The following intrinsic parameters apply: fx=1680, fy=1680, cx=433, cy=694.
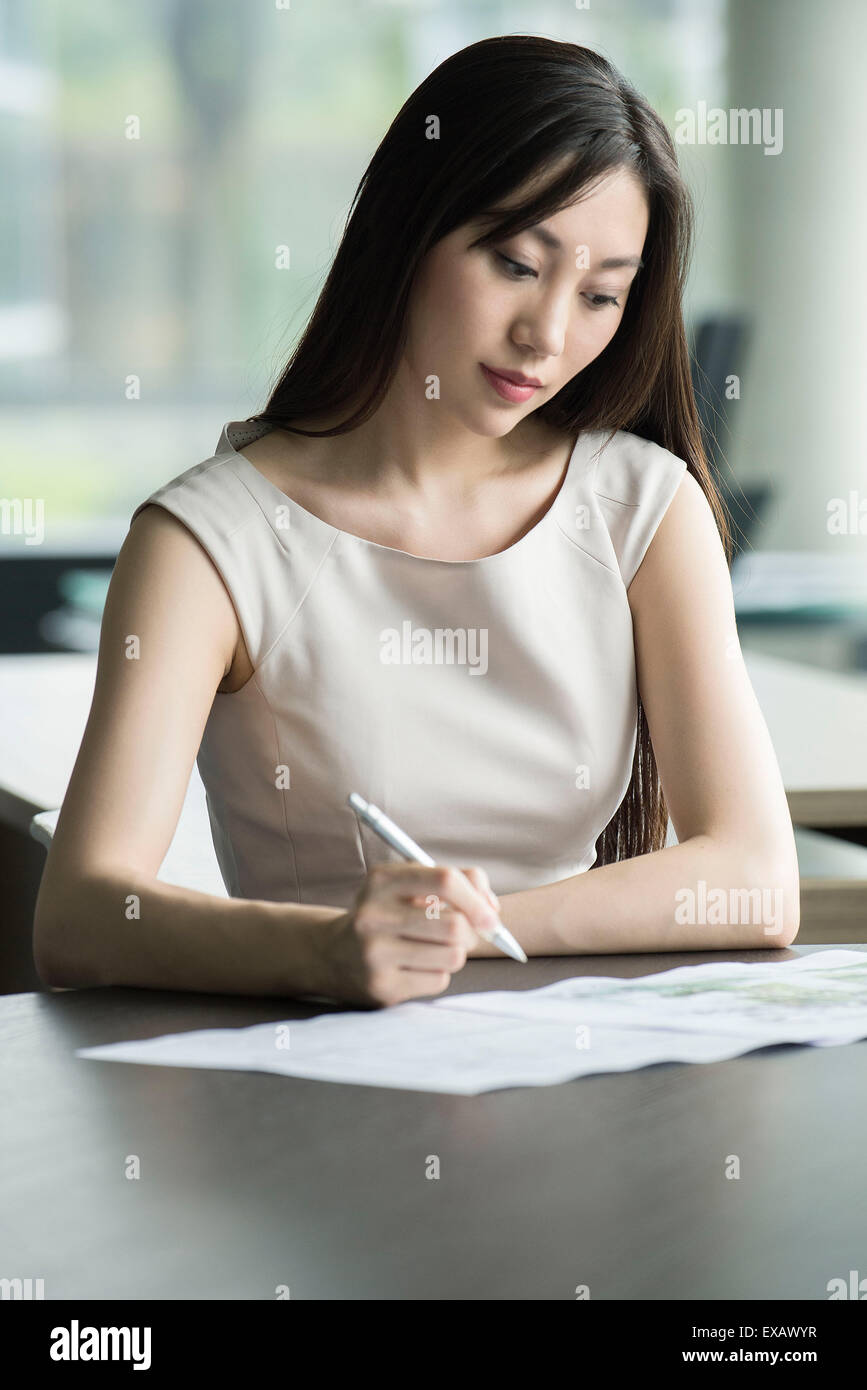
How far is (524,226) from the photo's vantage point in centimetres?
138

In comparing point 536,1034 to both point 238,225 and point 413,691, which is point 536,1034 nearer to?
point 413,691

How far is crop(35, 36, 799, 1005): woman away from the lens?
134 centimetres

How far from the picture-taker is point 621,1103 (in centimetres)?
93

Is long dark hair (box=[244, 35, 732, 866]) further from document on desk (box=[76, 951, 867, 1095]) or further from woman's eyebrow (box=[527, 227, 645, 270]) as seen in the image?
document on desk (box=[76, 951, 867, 1095])

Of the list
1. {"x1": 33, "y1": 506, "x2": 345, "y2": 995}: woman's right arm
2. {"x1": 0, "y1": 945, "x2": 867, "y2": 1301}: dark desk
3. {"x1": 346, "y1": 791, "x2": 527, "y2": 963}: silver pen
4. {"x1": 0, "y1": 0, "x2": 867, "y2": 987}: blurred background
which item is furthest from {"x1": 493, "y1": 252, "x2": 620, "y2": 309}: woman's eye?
{"x1": 0, "y1": 0, "x2": 867, "y2": 987}: blurred background

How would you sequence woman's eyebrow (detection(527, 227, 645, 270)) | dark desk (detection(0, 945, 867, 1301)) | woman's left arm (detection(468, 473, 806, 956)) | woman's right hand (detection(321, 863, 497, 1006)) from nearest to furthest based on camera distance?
dark desk (detection(0, 945, 867, 1301)) → woman's right hand (detection(321, 863, 497, 1006)) → woman's left arm (detection(468, 473, 806, 956)) → woman's eyebrow (detection(527, 227, 645, 270))

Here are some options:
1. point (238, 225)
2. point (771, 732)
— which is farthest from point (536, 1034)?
point (238, 225)

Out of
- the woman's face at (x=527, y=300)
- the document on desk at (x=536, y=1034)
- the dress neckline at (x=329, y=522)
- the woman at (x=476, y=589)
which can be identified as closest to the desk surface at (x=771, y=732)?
the woman at (x=476, y=589)

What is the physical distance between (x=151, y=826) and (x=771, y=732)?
130cm

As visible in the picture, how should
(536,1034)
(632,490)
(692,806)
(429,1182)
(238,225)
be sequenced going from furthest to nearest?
(238,225), (632,490), (692,806), (536,1034), (429,1182)

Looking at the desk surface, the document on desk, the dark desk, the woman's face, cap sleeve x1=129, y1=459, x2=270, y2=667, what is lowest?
the dark desk

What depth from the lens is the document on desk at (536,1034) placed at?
3.20ft

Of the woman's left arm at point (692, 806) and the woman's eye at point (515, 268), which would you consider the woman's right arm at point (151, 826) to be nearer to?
the woman's left arm at point (692, 806)
